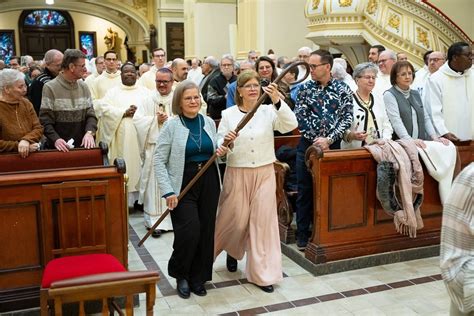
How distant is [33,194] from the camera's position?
3498 mm

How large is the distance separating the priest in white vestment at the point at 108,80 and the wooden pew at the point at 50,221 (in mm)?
3447

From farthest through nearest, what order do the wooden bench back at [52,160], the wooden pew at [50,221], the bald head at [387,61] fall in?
the bald head at [387,61] → the wooden bench back at [52,160] → the wooden pew at [50,221]

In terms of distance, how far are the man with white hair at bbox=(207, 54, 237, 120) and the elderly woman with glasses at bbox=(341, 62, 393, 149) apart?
8.78 ft

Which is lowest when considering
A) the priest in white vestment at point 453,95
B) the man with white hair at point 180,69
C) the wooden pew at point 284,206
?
the wooden pew at point 284,206

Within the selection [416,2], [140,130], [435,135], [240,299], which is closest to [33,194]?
[240,299]

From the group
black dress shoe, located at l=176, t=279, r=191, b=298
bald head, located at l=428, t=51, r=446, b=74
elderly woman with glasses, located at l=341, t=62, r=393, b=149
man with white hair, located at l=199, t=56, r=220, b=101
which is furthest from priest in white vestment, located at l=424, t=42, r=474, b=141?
man with white hair, located at l=199, t=56, r=220, b=101

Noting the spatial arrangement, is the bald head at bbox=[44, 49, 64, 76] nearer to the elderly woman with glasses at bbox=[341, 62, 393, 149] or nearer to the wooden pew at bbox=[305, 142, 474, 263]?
the wooden pew at bbox=[305, 142, 474, 263]

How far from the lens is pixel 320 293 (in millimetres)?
3994

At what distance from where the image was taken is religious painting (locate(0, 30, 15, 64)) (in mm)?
24234

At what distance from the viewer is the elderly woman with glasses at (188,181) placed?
3.74m

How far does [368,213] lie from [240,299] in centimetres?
140

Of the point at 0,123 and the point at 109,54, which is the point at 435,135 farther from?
the point at 109,54

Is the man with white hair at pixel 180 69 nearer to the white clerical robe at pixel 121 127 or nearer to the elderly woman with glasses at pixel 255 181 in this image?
the white clerical robe at pixel 121 127

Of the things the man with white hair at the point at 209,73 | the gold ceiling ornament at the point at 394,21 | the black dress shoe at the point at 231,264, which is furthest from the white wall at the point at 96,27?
the black dress shoe at the point at 231,264
